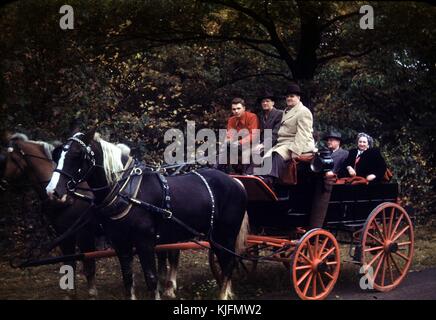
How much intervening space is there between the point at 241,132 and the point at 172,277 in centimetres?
222

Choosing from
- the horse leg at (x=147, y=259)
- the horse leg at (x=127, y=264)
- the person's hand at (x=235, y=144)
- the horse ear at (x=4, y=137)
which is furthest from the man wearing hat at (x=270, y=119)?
the horse ear at (x=4, y=137)

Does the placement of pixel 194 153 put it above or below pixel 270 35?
below

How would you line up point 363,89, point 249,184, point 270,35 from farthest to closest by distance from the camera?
1. point 363,89
2. point 270,35
3. point 249,184

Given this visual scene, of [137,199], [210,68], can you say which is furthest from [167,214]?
[210,68]

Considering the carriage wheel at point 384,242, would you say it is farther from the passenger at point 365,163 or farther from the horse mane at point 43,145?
the horse mane at point 43,145

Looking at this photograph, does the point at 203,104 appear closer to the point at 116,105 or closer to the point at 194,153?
the point at 194,153

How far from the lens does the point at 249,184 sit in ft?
26.6

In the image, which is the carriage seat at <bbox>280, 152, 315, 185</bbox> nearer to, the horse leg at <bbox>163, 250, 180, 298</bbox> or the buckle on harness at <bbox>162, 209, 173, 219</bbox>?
the buckle on harness at <bbox>162, 209, 173, 219</bbox>

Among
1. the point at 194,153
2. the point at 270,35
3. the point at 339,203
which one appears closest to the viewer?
the point at 339,203

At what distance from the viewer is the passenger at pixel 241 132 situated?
844cm

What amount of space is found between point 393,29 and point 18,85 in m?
5.79

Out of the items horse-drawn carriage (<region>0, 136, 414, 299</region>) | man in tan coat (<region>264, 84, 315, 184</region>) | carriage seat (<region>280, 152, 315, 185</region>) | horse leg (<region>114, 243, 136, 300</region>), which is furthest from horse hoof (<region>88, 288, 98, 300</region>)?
carriage seat (<region>280, 152, 315, 185</region>)

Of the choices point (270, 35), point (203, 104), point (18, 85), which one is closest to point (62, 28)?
point (18, 85)

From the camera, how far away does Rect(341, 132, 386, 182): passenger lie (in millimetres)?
9094
